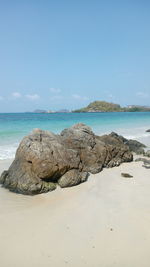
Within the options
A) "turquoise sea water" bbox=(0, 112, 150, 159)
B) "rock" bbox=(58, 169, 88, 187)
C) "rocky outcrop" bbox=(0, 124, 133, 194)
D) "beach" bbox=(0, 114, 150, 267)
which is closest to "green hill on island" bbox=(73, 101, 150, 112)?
"turquoise sea water" bbox=(0, 112, 150, 159)

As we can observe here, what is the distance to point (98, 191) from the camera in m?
7.30

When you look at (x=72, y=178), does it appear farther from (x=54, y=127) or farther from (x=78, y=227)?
(x=54, y=127)

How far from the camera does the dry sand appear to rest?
4.12 m

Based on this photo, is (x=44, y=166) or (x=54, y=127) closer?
(x=44, y=166)

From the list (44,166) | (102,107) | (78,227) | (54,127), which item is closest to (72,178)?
(44,166)

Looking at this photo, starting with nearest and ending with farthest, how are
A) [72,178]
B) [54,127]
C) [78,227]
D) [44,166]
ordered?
[78,227], [44,166], [72,178], [54,127]

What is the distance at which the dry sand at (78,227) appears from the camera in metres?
4.12

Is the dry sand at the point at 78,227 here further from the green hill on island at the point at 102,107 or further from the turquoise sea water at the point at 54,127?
the green hill on island at the point at 102,107

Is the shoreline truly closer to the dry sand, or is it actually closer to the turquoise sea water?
the dry sand

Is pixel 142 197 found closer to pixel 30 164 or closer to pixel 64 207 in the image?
pixel 64 207

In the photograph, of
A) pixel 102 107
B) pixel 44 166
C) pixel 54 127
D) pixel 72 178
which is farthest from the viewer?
pixel 102 107

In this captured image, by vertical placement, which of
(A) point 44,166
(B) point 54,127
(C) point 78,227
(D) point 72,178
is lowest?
(B) point 54,127

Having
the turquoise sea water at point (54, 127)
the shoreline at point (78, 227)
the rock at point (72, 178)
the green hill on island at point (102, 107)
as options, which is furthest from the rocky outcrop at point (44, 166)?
the green hill on island at point (102, 107)

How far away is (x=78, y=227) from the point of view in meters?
5.08
